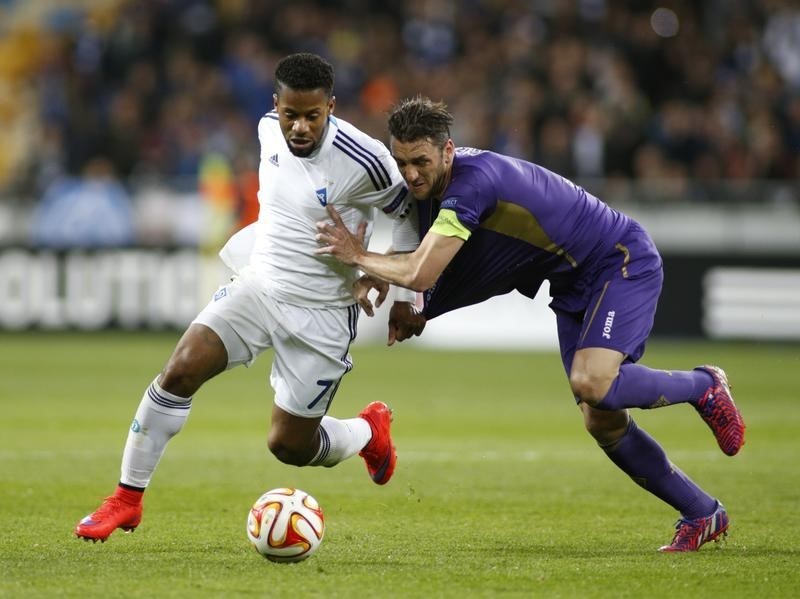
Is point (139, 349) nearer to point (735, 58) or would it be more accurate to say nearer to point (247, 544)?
point (735, 58)

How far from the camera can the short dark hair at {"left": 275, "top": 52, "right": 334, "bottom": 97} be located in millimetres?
5871

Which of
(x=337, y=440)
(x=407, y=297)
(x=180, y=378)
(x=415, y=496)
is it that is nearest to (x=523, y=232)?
(x=407, y=297)

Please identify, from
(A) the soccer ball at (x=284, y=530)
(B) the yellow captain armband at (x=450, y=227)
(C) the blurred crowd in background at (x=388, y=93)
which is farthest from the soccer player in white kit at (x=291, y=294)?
(C) the blurred crowd in background at (x=388, y=93)

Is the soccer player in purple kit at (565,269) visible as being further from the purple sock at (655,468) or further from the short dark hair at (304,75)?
the short dark hair at (304,75)

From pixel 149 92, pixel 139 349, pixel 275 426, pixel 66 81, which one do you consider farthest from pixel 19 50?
pixel 275 426

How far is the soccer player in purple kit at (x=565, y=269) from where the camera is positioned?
5.85 metres

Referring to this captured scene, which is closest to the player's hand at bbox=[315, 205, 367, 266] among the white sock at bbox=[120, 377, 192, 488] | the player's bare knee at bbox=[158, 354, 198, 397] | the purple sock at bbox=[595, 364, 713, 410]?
the player's bare knee at bbox=[158, 354, 198, 397]

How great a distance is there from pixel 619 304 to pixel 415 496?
6.98 feet

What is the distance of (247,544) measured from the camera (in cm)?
605

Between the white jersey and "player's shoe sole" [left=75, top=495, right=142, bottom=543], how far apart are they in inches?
44.8

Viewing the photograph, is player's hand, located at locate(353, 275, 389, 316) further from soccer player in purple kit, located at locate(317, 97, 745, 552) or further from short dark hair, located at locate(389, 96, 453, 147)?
short dark hair, located at locate(389, 96, 453, 147)

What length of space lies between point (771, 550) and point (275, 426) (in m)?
2.28

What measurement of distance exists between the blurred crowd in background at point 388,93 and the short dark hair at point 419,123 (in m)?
11.8

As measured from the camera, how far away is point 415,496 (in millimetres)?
7676
